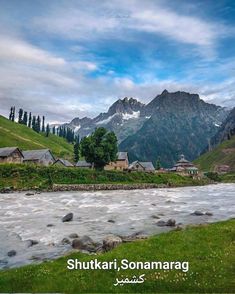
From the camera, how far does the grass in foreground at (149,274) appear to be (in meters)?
16.8

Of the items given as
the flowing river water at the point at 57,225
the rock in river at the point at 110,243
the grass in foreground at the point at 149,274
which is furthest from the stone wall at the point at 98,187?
the grass in foreground at the point at 149,274

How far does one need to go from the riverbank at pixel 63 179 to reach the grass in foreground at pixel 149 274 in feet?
242

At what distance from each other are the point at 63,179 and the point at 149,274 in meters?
93.4

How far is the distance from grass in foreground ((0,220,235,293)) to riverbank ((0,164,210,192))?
242 feet

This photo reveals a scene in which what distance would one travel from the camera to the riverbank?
9831 cm

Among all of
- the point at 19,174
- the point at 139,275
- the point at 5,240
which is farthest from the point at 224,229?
the point at 19,174

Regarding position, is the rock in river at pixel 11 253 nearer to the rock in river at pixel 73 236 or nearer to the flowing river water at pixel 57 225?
the flowing river water at pixel 57 225

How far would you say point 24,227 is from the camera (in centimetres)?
3981

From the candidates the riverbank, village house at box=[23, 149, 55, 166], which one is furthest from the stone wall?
village house at box=[23, 149, 55, 166]

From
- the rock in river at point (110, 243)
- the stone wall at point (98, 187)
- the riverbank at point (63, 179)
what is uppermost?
the rock in river at point (110, 243)

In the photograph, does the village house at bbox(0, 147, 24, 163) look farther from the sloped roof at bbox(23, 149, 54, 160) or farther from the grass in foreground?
the grass in foreground

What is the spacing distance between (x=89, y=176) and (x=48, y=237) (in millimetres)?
83120

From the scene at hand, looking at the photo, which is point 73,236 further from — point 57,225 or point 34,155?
point 34,155

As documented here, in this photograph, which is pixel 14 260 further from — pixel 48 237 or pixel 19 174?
pixel 19 174
